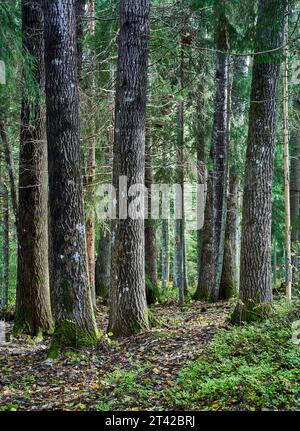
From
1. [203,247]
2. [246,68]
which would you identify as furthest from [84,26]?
[203,247]

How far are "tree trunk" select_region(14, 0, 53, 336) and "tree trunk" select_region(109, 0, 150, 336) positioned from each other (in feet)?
6.42

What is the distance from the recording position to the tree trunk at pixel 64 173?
7.20 metres

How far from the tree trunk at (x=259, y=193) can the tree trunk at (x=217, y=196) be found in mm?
3068

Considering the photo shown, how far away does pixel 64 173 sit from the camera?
285 inches

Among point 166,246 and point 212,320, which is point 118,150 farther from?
point 166,246

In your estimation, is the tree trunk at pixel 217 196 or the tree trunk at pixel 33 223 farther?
the tree trunk at pixel 217 196

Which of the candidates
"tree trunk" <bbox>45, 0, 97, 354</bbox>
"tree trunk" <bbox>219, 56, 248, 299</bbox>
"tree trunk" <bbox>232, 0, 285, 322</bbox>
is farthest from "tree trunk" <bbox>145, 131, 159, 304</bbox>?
"tree trunk" <bbox>45, 0, 97, 354</bbox>

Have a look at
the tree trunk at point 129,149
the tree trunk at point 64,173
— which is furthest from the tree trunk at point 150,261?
the tree trunk at point 64,173

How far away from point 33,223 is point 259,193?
183 inches

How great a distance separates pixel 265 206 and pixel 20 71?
4.99 metres

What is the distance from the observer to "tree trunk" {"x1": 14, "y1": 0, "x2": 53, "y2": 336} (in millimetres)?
8906

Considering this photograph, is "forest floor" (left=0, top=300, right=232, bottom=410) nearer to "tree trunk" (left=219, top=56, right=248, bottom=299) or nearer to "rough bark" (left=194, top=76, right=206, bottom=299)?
"tree trunk" (left=219, top=56, right=248, bottom=299)

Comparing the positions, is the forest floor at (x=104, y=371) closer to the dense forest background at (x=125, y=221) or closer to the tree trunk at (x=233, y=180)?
the dense forest background at (x=125, y=221)
